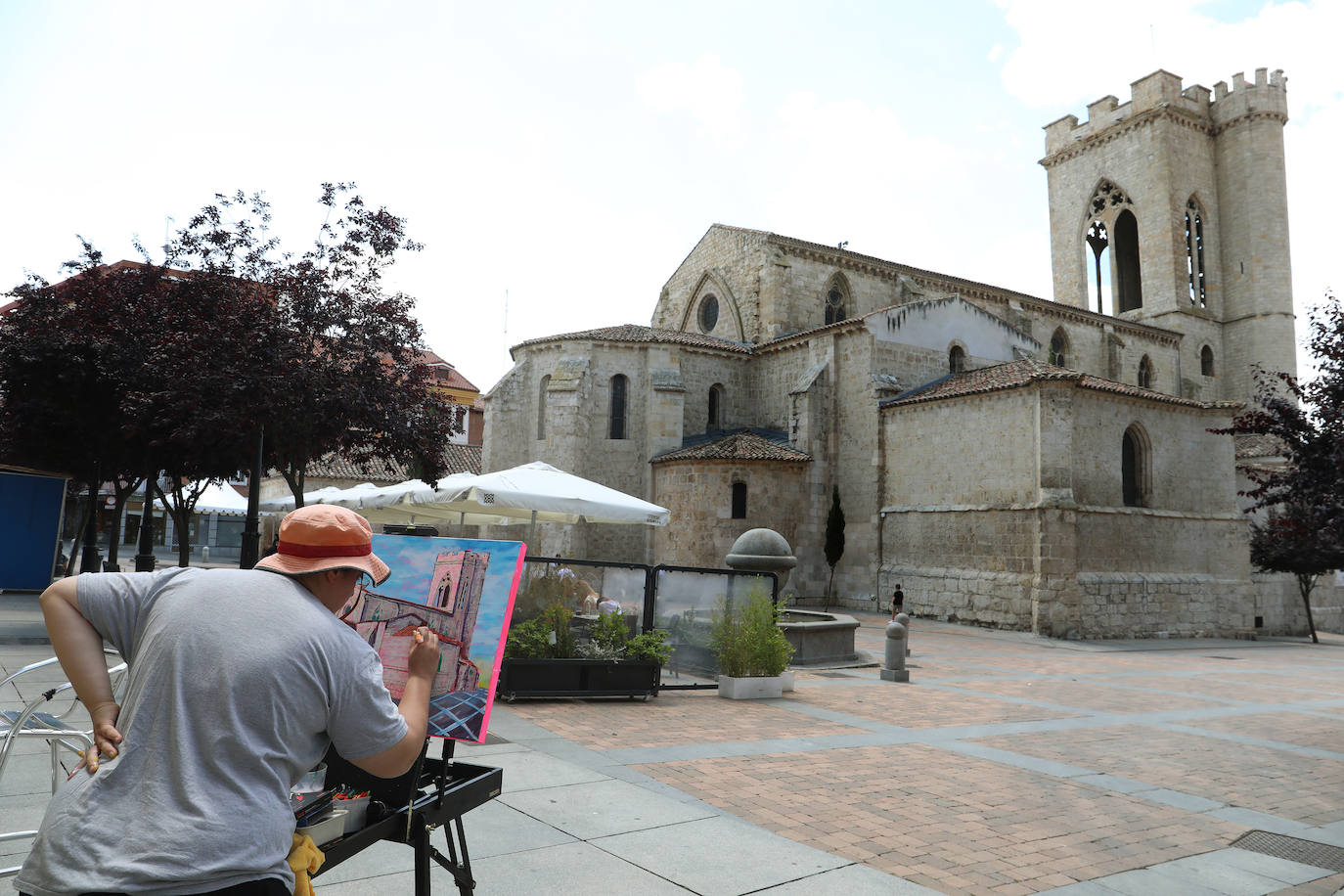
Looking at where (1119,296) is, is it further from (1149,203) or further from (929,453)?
(929,453)

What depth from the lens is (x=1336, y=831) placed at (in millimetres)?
5520

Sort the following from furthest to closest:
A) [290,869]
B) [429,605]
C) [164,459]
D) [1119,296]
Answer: [1119,296], [164,459], [429,605], [290,869]

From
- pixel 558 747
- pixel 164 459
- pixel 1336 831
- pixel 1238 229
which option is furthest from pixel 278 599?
pixel 1238 229

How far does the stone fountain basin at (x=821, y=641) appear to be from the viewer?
43.2ft

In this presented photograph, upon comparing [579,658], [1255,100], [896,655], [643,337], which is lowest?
[896,655]

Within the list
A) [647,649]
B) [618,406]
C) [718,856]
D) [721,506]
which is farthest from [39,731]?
[618,406]

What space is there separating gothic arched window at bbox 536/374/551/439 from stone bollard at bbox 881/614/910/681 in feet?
60.1

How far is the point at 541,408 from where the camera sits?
28.8 m

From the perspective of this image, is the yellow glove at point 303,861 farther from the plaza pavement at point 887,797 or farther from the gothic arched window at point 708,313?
the gothic arched window at point 708,313

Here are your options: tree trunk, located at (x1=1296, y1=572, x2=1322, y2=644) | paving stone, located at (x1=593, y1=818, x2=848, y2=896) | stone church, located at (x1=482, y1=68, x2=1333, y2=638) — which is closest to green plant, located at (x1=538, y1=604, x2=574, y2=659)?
paving stone, located at (x1=593, y1=818, x2=848, y2=896)

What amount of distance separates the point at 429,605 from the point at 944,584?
2168 cm

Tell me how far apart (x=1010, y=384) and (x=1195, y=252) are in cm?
2618

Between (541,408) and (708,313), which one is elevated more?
(708,313)

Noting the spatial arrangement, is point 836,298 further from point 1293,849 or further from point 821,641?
point 1293,849
